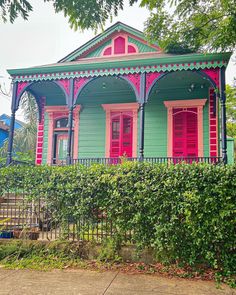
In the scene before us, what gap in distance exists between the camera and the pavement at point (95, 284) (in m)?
3.59

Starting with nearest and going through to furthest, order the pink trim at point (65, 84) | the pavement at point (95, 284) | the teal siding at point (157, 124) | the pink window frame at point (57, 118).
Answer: the pavement at point (95, 284), the pink trim at point (65, 84), the teal siding at point (157, 124), the pink window frame at point (57, 118)

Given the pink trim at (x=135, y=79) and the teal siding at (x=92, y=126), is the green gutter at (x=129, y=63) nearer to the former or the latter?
the pink trim at (x=135, y=79)

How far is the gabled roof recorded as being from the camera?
1147 centimetres

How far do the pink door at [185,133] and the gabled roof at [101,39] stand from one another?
3672 mm

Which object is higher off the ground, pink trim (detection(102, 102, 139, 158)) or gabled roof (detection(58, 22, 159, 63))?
gabled roof (detection(58, 22, 159, 63))

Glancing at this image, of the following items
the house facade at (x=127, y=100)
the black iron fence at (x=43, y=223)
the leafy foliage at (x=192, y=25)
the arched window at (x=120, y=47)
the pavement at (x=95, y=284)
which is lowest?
the pavement at (x=95, y=284)

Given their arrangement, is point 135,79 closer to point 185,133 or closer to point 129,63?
point 129,63

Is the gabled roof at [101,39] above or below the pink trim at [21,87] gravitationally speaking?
above

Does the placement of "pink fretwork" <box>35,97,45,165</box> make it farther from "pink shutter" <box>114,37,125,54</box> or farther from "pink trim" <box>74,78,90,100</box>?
"pink shutter" <box>114,37,125,54</box>

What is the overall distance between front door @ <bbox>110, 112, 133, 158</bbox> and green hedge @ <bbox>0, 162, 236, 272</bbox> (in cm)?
536

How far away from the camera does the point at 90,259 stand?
489cm

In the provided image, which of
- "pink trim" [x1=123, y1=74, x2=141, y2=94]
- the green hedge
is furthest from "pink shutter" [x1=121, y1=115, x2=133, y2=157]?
the green hedge

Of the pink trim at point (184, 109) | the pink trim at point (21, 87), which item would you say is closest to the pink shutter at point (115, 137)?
the pink trim at point (184, 109)

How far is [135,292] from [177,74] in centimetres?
724
